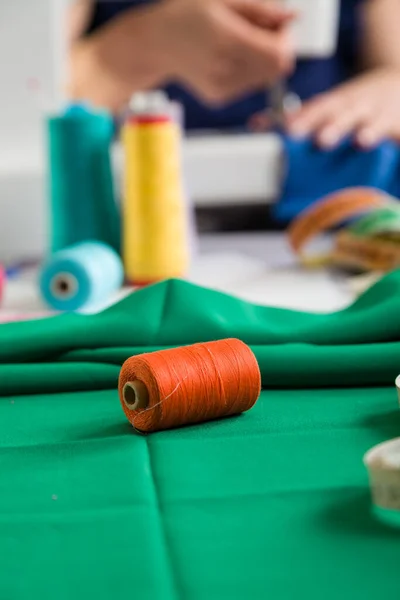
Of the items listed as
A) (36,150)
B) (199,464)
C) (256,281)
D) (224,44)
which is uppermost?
(224,44)

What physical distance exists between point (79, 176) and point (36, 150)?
33 centimetres

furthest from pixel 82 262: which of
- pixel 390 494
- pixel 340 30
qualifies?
A: pixel 340 30

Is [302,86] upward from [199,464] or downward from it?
upward

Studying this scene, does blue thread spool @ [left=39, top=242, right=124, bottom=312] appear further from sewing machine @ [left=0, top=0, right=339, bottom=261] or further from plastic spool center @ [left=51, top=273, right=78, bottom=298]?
sewing machine @ [left=0, top=0, right=339, bottom=261]

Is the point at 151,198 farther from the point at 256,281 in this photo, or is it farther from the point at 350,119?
the point at 350,119

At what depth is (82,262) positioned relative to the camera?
1.83 meters

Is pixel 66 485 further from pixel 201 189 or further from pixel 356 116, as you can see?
pixel 356 116

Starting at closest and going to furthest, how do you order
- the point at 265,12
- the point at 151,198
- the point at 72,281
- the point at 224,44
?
the point at 72,281 → the point at 151,198 → the point at 265,12 → the point at 224,44

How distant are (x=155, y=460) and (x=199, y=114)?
3641mm

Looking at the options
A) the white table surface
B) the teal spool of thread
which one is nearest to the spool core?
the white table surface

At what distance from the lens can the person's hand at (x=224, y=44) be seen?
304 centimetres

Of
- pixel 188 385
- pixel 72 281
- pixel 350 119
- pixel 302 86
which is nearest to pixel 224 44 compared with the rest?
pixel 350 119

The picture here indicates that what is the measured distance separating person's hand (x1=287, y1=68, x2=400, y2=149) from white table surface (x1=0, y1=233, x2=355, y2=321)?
367 mm

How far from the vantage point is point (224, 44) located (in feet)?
→ 11.0
